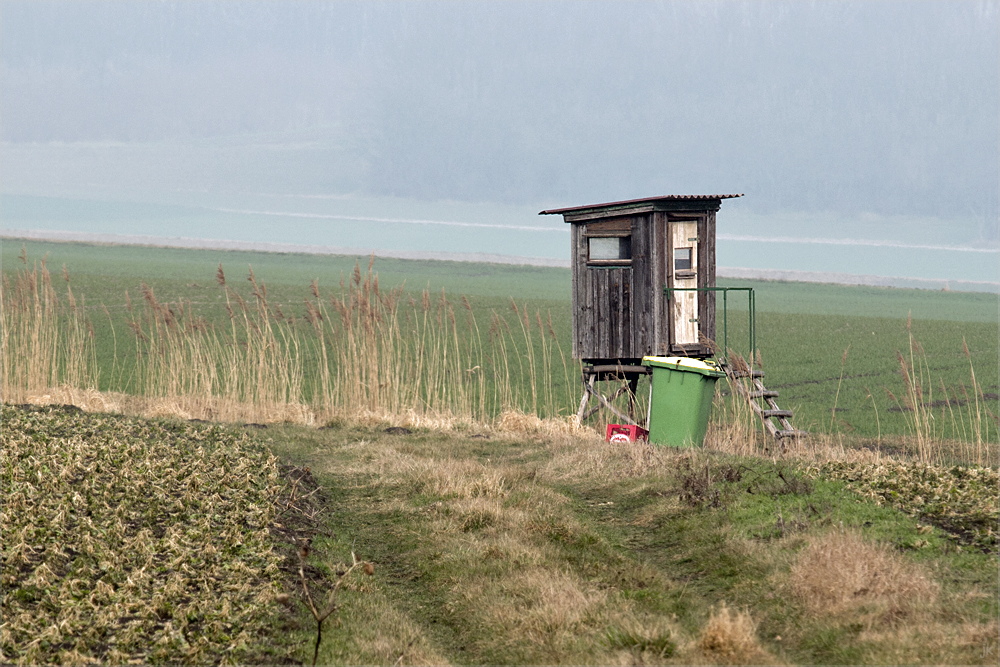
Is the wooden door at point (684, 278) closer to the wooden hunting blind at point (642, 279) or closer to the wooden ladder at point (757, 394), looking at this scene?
the wooden hunting blind at point (642, 279)

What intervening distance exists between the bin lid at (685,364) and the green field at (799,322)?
2922mm

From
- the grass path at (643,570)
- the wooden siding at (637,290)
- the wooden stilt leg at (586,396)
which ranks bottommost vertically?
the grass path at (643,570)

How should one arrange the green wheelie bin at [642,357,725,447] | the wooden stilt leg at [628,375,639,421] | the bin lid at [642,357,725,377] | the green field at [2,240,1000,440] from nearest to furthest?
the bin lid at [642,357,725,377] → the green wheelie bin at [642,357,725,447] → the wooden stilt leg at [628,375,639,421] → the green field at [2,240,1000,440]

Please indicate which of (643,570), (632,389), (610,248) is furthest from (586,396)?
(643,570)

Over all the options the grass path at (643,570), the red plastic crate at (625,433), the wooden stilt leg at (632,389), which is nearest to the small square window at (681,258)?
the wooden stilt leg at (632,389)

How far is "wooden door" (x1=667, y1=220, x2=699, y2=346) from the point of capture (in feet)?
49.5

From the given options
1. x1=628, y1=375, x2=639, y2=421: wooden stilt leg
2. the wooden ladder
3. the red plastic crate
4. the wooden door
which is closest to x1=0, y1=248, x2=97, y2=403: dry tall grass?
the red plastic crate

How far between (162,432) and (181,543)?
5545 mm

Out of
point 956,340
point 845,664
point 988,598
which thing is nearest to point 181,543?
point 845,664

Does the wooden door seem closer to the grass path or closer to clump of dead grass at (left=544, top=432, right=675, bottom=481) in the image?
clump of dead grass at (left=544, top=432, right=675, bottom=481)

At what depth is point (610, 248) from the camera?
1556cm

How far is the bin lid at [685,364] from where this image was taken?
1359 centimetres

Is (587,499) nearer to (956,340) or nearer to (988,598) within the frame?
(988,598)

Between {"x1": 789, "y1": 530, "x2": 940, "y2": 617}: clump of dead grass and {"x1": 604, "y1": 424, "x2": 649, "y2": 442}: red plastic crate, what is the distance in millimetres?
7518
